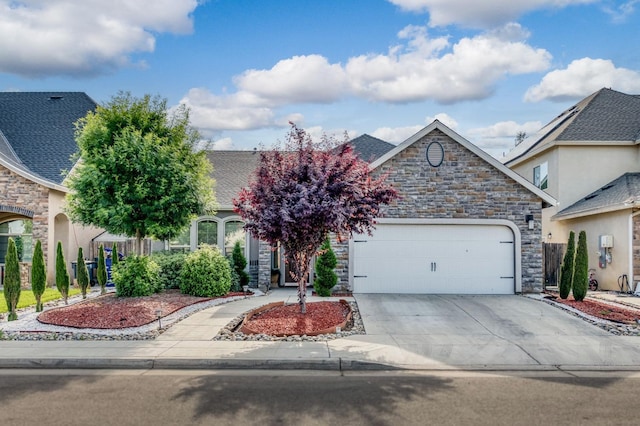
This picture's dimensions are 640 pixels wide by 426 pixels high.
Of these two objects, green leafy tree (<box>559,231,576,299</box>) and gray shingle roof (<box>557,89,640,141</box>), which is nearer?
green leafy tree (<box>559,231,576,299</box>)

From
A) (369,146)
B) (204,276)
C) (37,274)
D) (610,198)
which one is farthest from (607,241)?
(37,274)

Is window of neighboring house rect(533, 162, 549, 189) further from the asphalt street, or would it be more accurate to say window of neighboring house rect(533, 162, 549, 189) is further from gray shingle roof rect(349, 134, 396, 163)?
the asphalt street

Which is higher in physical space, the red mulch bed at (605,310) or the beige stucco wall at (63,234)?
the beige stucco wall at (63,234)

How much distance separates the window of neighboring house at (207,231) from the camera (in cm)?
1827

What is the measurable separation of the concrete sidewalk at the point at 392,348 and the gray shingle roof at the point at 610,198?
680 centimetres

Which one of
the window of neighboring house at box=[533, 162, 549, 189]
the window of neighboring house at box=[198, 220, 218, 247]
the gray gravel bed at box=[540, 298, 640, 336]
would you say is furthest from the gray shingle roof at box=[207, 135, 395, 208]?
the gray gravel bed at box=[540, 298, 640, 336]

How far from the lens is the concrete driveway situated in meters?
8.18

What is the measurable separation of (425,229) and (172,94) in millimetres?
8513

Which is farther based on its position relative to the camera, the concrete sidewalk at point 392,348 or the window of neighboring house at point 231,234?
the window of neighboring house at point 231,234

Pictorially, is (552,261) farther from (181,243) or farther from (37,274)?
(37,274)

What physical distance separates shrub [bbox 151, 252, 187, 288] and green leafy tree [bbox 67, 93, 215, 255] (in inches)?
64.0

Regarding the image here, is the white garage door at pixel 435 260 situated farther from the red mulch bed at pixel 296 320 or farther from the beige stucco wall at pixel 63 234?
the beige stucco wall at pixel 63 234

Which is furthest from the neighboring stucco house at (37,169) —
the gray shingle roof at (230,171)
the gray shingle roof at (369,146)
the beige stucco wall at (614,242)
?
the beige stucco wall at (614,242)

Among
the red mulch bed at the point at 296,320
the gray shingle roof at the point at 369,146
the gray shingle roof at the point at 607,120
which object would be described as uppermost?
the gray shingle roof at the point at 607,120
